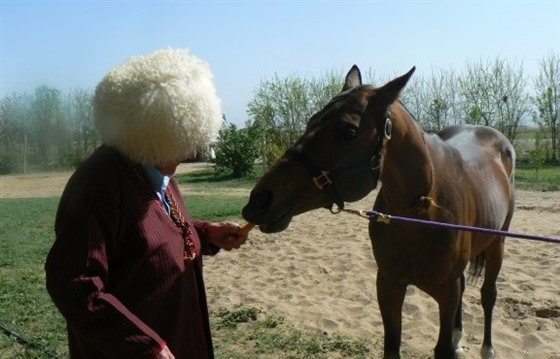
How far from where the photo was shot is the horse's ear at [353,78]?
2955mm

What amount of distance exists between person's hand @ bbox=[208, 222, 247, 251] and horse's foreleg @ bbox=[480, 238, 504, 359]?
7.85 ft

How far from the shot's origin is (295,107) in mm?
21891

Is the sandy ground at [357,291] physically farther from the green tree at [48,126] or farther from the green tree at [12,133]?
the green tree at [12,133]

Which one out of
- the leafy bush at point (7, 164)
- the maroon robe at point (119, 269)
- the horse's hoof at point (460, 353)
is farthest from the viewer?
the leafy bush at point (7, 164)

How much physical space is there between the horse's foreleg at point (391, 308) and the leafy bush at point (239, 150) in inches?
672

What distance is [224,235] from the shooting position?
2.27 m

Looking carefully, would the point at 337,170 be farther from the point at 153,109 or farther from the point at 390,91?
the point at 153,109

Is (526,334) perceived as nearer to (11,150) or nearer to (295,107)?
(295,107)

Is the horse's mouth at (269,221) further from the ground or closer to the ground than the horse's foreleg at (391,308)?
further from the ground

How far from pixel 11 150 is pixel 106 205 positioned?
28.1 metres

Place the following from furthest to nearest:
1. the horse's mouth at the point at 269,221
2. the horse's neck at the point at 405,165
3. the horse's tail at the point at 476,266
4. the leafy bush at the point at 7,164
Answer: the leafy bush at the point at 7,164 < the horse's tail at the point at 476,266 < the horse's neck at the point at 405,165 < the horse's mouth at the point at 269,221

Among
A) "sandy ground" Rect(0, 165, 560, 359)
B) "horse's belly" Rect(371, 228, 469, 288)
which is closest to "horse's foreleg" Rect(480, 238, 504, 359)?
"sandy ground" Rect(0, 165, 560, 359)

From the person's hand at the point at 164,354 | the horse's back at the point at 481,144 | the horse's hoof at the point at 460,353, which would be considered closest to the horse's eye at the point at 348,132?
the person's hand at the point at 164,354

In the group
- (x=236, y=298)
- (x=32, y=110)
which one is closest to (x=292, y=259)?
(x=236, y=298)
